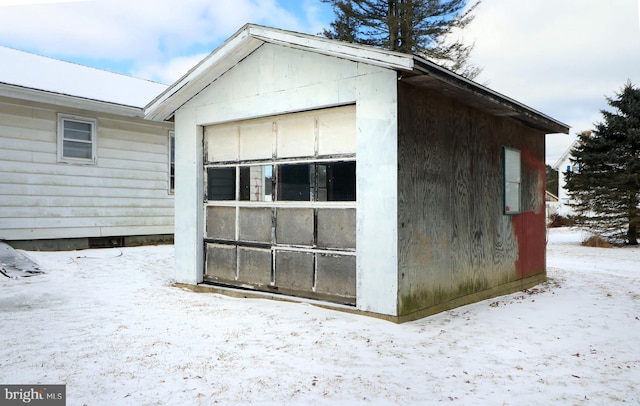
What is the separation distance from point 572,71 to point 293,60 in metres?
10.7

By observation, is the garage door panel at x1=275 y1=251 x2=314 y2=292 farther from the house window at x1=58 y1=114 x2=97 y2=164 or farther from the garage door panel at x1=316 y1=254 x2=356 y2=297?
the house window at x1=58 y1=114 x2=97 y2=164

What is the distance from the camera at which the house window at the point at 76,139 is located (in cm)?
1054

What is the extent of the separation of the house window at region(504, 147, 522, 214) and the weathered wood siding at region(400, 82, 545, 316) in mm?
146

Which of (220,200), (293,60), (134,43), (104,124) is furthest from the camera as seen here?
(134,43)

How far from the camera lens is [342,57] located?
5.52 m

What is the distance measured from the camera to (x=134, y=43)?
42.5 feet

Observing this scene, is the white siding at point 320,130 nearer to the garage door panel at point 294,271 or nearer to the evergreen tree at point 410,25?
the garage door panel at point 294,271

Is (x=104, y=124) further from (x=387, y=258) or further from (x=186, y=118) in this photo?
(x=387, y=258)

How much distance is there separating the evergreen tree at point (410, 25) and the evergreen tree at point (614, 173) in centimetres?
547

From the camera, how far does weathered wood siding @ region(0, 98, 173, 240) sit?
981 centimetres

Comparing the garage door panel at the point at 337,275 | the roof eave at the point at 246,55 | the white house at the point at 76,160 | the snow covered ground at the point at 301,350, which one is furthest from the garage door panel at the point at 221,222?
the white house at the point at 76,160

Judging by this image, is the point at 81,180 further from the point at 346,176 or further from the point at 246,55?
the point at 346,176

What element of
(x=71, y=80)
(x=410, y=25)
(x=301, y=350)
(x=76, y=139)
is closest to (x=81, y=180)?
(x=76, y=139)

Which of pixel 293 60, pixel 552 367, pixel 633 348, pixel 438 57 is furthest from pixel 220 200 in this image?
pixel 438 57
